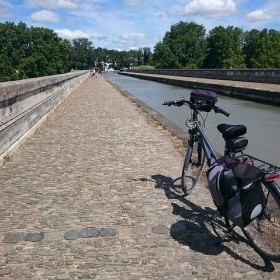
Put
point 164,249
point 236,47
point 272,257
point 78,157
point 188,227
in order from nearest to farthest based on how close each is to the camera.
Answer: point 272,257
point 164,249
point 188,227
point 78,157
point 236,47

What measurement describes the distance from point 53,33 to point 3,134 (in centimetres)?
12523

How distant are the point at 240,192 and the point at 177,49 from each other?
11682 centimetres

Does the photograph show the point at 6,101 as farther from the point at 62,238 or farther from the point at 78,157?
the point at 62,238

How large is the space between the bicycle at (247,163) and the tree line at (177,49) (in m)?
94.8

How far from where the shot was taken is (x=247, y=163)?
3.36 metres

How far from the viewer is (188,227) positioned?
399cm

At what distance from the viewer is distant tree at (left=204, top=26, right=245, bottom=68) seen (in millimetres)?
102250

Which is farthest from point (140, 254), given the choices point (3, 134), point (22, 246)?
point (3, 134)

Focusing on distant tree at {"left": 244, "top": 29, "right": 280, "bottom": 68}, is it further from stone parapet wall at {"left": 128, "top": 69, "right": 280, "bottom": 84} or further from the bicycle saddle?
the bicycle saddle

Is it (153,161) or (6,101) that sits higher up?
(6,101)

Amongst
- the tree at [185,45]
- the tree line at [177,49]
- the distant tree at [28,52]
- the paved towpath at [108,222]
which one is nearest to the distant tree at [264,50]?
the tree line at [177,49]

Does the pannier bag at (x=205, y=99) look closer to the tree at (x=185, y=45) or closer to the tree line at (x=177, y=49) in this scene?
the tree line at (x=177, y=49)

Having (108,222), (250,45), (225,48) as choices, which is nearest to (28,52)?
(225,48)

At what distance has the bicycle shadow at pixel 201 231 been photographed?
3.48m
